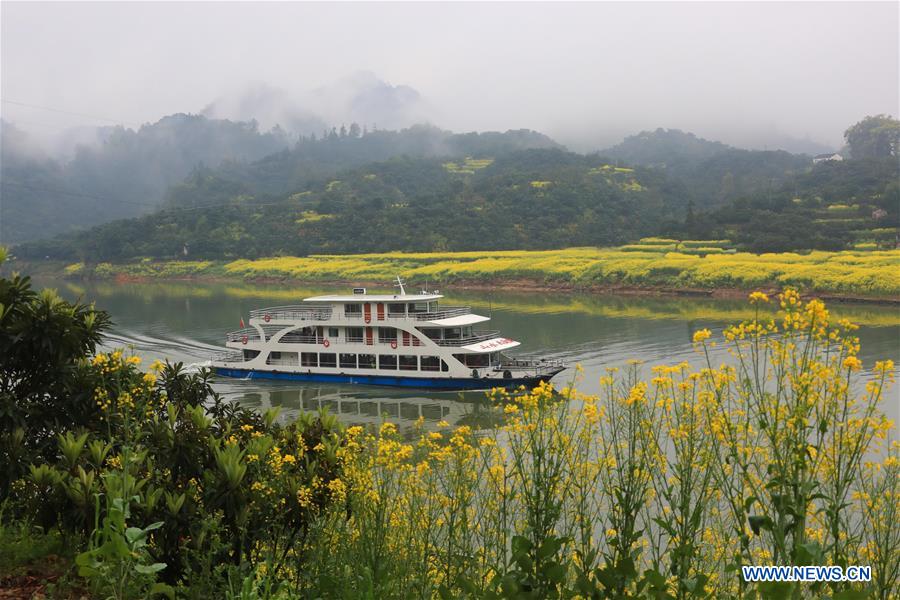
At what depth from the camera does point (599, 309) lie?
40094 mm

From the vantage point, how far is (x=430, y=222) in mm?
75812

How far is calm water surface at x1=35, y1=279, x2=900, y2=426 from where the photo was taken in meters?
21.4

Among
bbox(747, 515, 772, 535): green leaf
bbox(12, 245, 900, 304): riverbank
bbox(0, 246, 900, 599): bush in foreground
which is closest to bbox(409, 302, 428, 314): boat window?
bbox(0, 246, 900, 599): bush in foreground

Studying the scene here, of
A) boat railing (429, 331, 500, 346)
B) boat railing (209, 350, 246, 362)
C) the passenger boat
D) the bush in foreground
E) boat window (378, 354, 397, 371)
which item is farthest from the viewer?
boat railing (209, 350, 246, 362)

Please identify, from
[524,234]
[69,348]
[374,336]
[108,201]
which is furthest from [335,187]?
[69,348]

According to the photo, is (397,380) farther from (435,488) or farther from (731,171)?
(731,171)

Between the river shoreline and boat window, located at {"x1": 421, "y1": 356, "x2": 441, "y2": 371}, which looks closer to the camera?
boat window, located at {"x1": 421, "y1": 356, "x2": 441, "y2": 371}

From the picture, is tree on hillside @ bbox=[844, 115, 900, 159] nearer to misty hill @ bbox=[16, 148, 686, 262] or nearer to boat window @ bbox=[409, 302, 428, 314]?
misty hill @ bbox=[16, 148, 686, 262]

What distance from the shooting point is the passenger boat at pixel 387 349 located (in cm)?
2222

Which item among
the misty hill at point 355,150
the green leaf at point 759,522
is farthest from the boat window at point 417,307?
the misty hill at point 355,150

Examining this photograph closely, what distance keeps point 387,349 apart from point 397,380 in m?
1.06

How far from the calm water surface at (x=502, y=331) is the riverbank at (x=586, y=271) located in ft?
8.34

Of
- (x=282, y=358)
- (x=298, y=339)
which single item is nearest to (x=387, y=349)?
(x=298, y=339)

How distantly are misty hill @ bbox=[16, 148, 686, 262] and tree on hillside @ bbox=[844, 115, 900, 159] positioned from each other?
33338mm
